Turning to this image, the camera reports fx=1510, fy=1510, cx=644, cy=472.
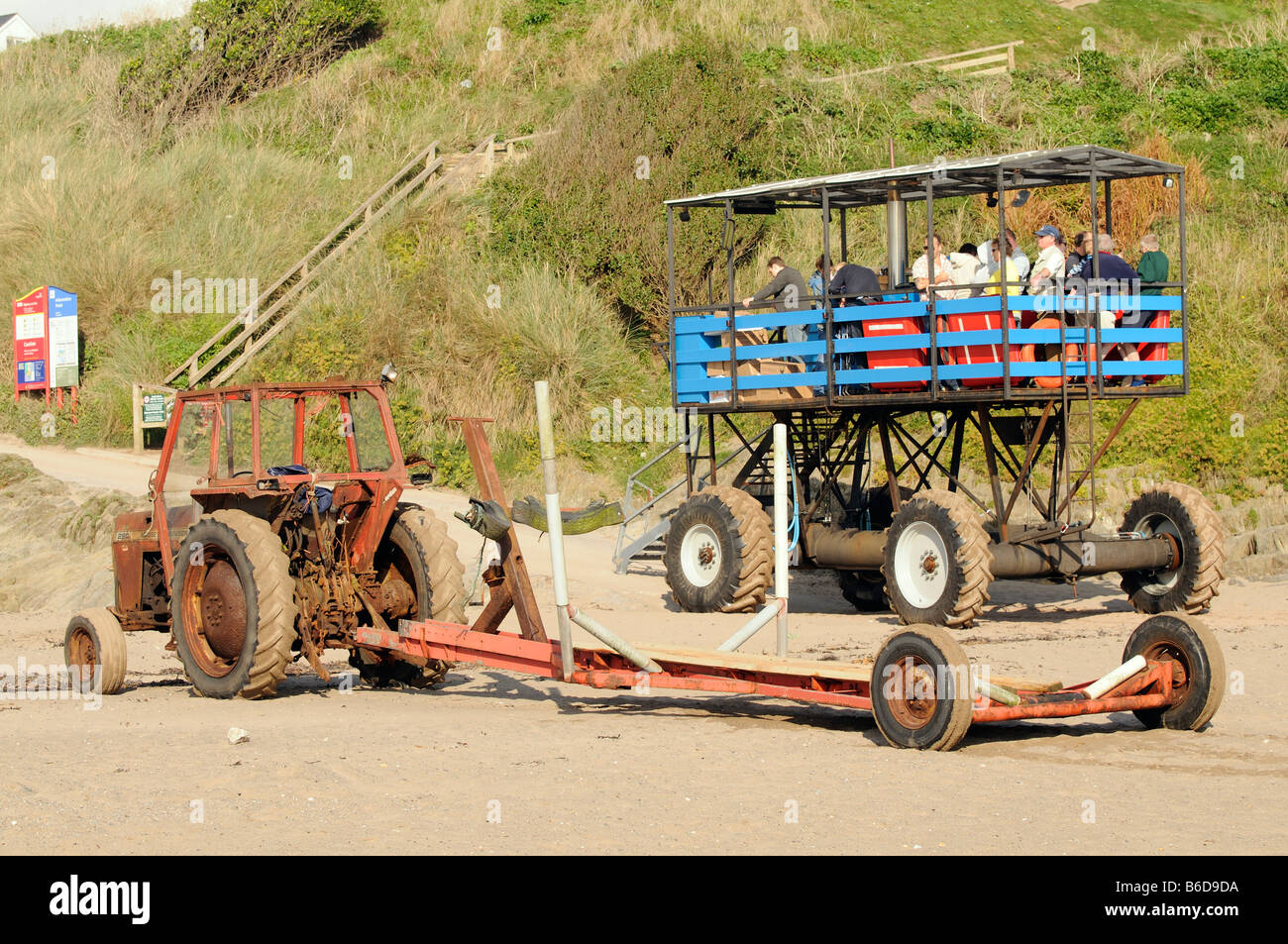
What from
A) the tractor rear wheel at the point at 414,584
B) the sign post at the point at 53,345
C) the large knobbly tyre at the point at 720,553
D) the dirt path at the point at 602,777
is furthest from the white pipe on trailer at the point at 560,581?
the sign post at the point at 53,345

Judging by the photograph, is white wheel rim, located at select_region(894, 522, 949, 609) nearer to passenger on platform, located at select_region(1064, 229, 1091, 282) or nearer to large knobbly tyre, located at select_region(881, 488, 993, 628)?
large knobbly tyre, located at select_region(881, 488, 993, 628)

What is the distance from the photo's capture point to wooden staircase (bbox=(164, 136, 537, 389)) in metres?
29.5

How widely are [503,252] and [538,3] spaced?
12.8m

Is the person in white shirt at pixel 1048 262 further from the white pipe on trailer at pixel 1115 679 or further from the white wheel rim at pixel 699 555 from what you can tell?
the white pipe on trailer at pixel 1115 679

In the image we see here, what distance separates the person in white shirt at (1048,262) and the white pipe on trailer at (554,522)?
7307 millimetres

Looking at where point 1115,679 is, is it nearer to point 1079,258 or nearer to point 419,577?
point 419,577

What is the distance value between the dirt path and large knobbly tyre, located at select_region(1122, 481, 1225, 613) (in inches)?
104

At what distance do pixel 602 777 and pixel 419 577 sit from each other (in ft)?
11.5

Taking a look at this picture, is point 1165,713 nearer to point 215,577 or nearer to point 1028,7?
point 215,577

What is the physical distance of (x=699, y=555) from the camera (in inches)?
635

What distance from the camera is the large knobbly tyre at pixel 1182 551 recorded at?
1424cm

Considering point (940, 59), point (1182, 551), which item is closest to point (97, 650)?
point (1182, 551)
